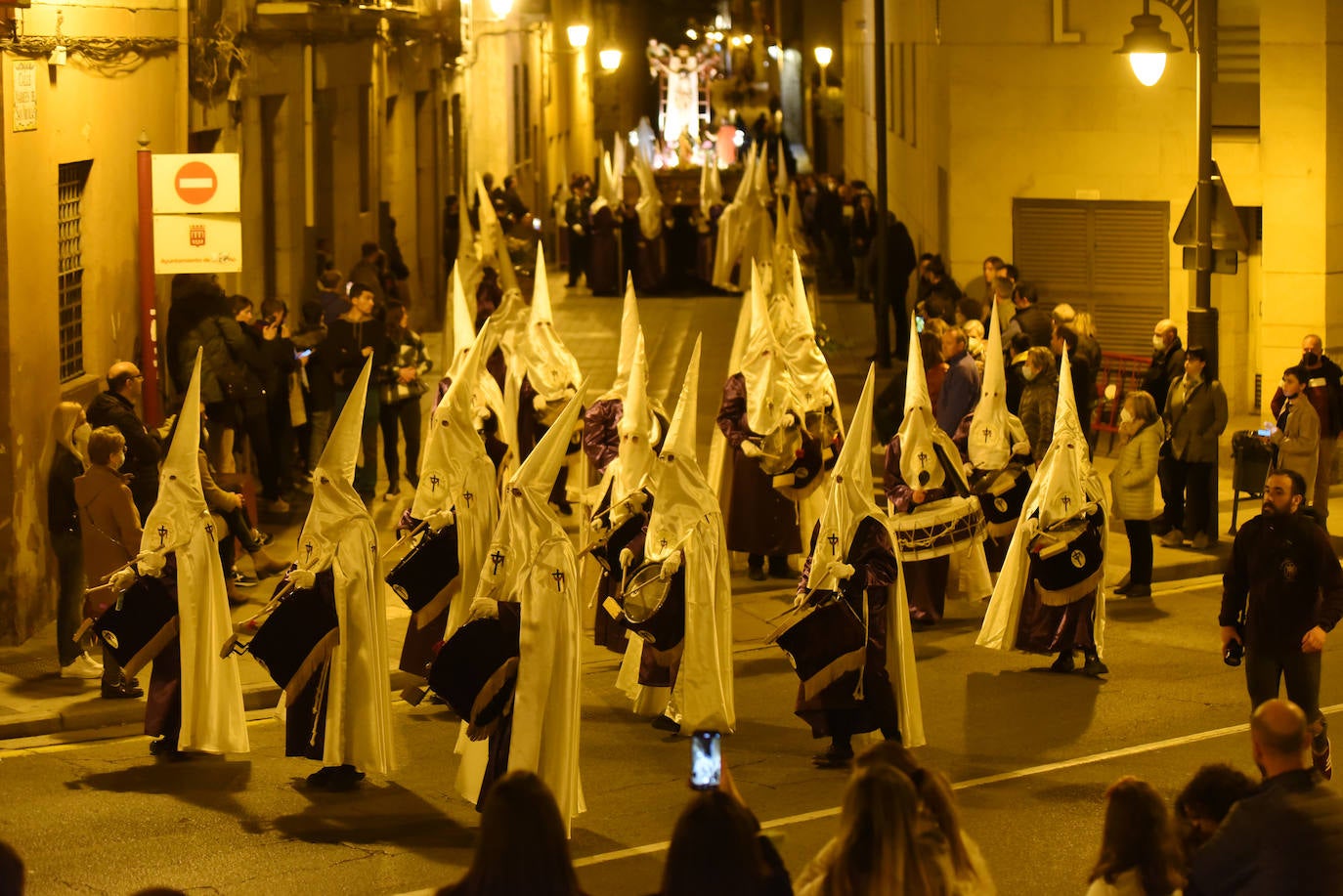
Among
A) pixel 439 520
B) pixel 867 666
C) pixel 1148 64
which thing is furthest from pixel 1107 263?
pixel 867 666

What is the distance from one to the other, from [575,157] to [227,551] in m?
40.9

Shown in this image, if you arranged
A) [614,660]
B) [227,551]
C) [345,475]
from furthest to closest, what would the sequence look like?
[227,551] < [614,660] < [345,475]

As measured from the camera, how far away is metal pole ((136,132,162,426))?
1520cm

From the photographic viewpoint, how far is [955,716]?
12.2 meters

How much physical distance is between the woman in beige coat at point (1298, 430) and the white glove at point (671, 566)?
6.81 metres

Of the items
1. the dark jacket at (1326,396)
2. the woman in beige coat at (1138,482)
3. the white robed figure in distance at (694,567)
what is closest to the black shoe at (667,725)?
the white robed figure in distance at (694,567)

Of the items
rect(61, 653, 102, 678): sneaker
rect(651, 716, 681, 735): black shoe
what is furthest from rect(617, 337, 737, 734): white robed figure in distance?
rect(61, 653, 102, 678): sneaker

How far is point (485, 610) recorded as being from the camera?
985 centimetres

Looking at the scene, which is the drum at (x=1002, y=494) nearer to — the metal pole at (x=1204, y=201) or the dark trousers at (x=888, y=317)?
the metal pole at (x=1204, y=201)

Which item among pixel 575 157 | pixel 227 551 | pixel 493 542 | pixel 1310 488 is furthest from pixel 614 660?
pixel 575 157

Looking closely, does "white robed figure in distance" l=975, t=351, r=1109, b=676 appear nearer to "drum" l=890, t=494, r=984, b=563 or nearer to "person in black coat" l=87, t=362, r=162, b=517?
"drum" l=890, t=494, r=984, b=563

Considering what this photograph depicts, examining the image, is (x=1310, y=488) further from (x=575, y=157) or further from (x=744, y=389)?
(x=575, y=157)

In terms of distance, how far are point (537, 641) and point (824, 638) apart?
179 cm

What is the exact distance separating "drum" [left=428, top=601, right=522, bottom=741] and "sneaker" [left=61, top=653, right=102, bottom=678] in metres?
4.00
